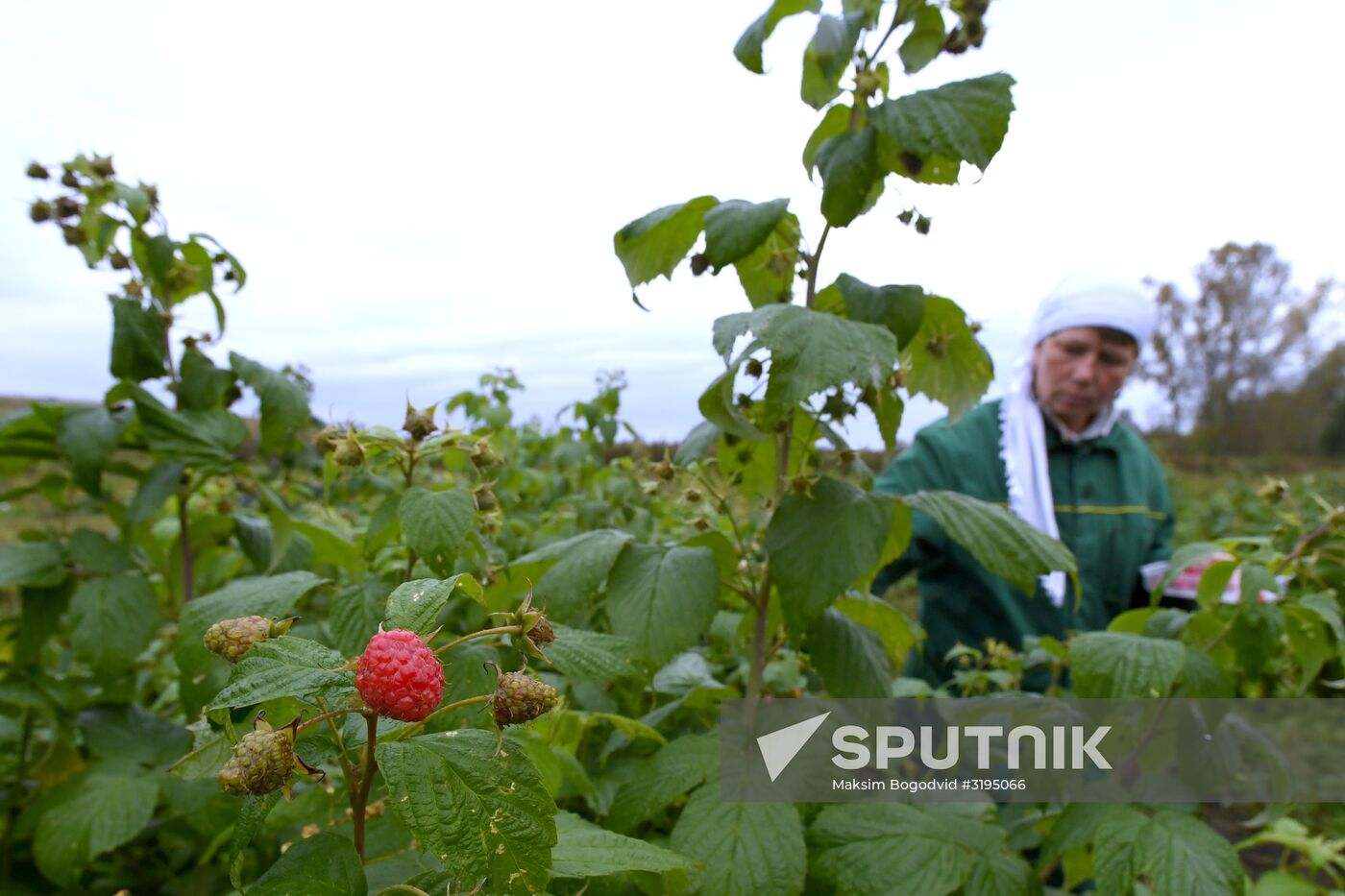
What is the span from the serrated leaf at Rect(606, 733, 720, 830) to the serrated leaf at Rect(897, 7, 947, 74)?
2.81 ft

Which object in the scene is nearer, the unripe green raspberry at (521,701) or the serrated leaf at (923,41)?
the unripe green raspberry at (521,701)

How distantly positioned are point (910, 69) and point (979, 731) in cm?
90

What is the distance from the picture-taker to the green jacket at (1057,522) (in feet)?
9.28

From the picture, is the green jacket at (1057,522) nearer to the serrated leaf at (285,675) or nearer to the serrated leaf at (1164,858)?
the serrated leaf at (1164,858)

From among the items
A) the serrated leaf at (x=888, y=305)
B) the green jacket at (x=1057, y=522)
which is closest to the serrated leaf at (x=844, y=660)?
the serrated leaf at (x=888, y=305)

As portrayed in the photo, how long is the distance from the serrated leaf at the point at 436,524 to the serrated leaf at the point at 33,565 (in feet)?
2.67

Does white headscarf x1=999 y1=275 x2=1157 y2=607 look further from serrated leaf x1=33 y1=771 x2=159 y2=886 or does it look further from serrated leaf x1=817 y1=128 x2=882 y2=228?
serrated leaf x1=33 y1=771 x2=159 y2=886

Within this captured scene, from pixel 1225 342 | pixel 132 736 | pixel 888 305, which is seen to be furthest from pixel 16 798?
pixel 1225 342

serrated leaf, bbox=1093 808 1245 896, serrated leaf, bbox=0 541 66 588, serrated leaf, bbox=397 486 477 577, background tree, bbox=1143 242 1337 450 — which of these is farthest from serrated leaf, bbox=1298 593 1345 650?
background tree, bbox=1143 242 1337 450

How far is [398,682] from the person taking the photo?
1.76 ft

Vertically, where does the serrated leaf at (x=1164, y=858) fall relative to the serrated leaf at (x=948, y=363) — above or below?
below

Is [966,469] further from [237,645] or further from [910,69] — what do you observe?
[237,645]

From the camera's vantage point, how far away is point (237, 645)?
0.59 meters

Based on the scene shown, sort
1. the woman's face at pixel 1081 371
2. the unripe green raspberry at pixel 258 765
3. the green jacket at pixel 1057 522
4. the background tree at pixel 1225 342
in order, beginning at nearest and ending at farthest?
the unripe green raspberry at pixel 258 765 → the green jacket at pixel 1057 522 → the woman's face at pixel 1081 371 → the background tree at pixel 1225 342
